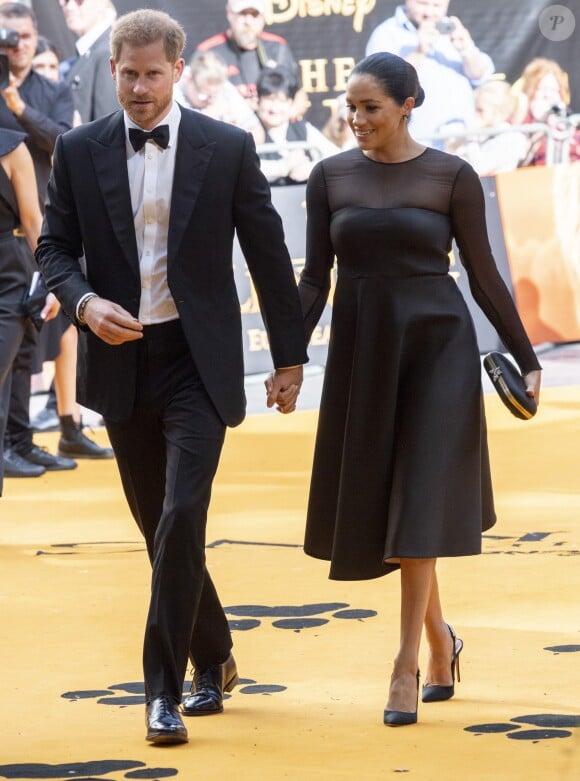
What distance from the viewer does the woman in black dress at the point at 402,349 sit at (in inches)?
172

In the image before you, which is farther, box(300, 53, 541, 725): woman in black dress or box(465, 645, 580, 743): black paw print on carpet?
box(300, 53, 541, 725): woman in black dress

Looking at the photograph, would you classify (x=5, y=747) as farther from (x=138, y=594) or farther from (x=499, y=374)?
(x=138, y=594)

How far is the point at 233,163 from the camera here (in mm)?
4223

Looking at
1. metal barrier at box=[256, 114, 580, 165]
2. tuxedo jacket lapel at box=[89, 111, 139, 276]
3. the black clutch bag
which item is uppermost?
metal barrier at box=[256, 114, 580, 165]

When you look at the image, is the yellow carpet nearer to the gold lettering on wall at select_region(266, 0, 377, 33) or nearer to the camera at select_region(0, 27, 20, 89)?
the camera at select_region(0, 27, 20, 89)

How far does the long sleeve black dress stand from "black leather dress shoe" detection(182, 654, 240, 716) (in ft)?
1.29

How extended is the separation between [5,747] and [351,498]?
110cm

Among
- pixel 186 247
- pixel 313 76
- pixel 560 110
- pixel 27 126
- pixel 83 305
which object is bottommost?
pixel 83 305

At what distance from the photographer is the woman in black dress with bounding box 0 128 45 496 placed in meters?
7.00

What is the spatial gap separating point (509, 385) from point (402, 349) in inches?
14.5

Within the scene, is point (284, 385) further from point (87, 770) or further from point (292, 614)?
point (292, 614)

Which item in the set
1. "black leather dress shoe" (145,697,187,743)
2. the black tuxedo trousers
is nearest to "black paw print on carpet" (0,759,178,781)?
"black leather dress shoe" (145,697,187,743)

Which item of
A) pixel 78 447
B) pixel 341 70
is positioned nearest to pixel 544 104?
pixel 341 70

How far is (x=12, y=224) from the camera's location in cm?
728
